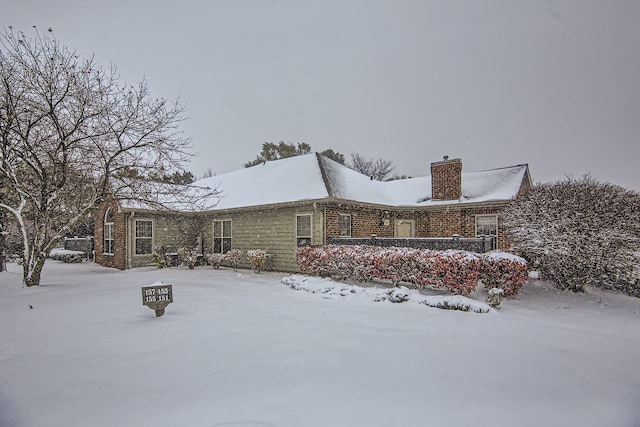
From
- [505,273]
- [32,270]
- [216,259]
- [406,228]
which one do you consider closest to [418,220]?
[406,228]

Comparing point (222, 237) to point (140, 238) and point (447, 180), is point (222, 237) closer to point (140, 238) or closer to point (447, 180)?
point (140, 238)

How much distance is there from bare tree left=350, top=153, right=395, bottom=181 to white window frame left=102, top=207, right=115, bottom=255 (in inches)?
1055

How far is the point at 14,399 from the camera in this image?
3113 mm

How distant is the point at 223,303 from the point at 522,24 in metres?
18.8

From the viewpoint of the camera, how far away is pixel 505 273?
7070mm

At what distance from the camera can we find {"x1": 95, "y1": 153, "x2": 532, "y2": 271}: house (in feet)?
39.2

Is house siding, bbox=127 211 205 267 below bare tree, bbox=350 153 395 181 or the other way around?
below

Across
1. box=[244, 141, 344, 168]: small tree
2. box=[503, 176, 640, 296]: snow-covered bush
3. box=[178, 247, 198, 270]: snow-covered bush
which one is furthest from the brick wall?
box=[244, 141, 344, 168]: small tree

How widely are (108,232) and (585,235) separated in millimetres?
19266

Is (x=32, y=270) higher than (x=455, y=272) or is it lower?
lower

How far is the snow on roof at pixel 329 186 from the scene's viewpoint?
12.1 metres

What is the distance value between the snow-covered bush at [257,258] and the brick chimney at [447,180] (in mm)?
8393

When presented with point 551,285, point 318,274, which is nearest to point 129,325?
point 318,274

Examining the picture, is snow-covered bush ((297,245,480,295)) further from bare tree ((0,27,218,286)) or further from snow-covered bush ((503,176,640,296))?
bare tree ((0,27,218,286))
